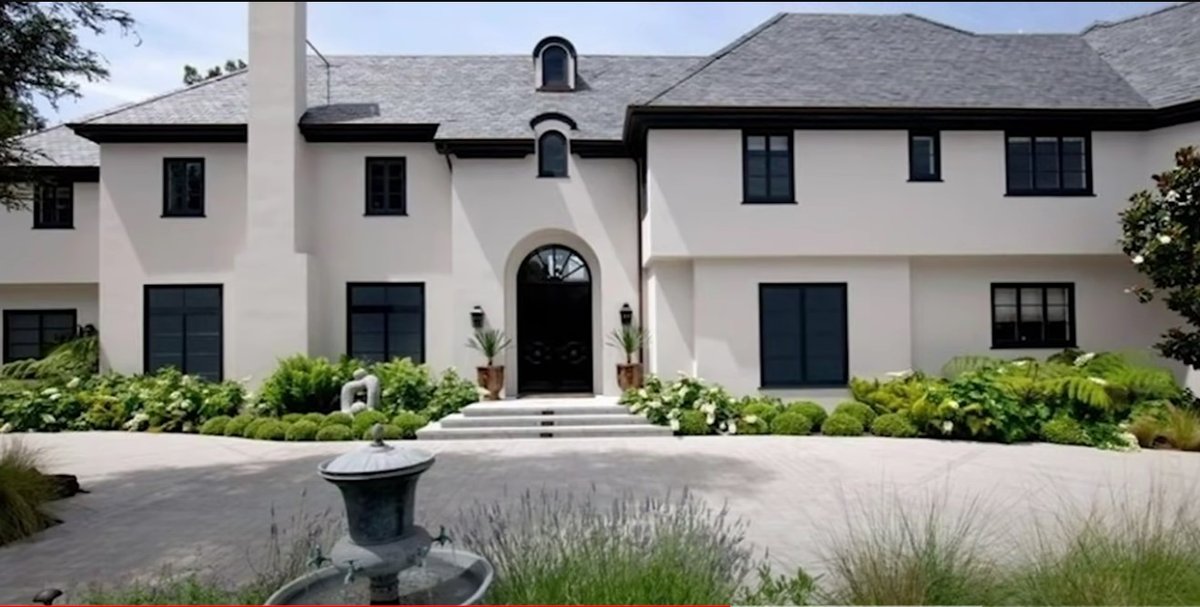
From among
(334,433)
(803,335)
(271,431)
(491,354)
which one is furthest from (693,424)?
(271,431)

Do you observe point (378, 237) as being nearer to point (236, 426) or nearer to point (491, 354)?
point (491, 354)

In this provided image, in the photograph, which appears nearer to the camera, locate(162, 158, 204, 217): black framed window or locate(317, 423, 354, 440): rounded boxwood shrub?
locate(317, 423, 354, 440): rounded boxwood shrub

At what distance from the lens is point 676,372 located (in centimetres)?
1324

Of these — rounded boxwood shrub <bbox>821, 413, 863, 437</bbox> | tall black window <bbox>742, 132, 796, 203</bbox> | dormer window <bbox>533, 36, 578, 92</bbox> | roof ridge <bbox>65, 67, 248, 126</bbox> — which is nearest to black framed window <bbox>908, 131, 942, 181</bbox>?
tall black window <bbox>742, 132, 796, 203</bbox>

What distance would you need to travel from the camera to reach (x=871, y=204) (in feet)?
42.8

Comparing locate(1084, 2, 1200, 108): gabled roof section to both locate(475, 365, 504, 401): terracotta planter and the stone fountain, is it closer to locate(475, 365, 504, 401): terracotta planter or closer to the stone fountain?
locate(475, 365, 504, 401): terracotta planter

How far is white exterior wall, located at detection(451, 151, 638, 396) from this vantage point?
1448cm

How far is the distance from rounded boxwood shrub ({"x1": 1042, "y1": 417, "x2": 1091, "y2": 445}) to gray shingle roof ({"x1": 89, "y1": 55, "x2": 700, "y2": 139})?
9.63 meters

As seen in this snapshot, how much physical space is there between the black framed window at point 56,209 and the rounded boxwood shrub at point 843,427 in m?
17.2

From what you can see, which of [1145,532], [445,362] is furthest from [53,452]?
[1145,532]

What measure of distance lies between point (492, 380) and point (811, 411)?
6092 mm

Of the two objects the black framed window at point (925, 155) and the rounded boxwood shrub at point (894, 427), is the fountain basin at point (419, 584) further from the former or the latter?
the black framed window at point (925, 155)

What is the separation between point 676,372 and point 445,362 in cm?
517

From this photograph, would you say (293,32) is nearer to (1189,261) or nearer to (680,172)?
(680,172)
